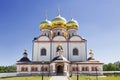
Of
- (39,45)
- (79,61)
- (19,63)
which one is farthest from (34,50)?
(79,61)

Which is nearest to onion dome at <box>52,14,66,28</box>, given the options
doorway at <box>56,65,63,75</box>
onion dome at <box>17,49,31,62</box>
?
onion dome at <box>17,49,31,62</box>

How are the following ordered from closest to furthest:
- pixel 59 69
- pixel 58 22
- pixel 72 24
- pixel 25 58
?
pixel 59 69
pixel 25 58
pixel 58 22
pixel 72 24

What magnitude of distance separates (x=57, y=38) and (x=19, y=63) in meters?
9.95

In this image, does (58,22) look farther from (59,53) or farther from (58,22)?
(59,53)

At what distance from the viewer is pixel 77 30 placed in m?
46.2

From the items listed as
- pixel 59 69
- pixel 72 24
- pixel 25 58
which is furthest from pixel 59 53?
pixel 72 24

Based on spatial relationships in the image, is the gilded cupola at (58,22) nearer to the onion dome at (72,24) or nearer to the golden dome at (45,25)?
the onion dome at (72,24)

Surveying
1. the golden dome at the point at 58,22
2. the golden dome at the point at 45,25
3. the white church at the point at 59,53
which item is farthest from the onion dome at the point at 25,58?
the golden dome at the point at 58,22

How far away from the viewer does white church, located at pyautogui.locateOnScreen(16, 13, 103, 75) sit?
1508 inches

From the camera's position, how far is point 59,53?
3850 cm

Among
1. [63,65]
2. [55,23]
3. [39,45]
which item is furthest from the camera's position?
[55,23]

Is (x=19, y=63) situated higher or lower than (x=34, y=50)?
lower

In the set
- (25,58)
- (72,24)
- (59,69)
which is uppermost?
(72,24)

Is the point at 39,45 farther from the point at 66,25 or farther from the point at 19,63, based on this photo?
the point at 66,25
